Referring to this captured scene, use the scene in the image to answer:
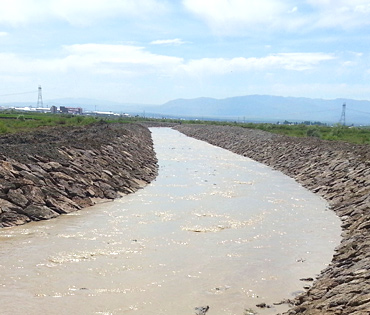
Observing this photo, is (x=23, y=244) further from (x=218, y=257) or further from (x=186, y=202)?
(x=186, y=202)

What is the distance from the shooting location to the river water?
6.91m

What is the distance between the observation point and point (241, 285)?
7.69 metres

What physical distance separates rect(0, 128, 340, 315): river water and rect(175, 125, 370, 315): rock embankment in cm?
51

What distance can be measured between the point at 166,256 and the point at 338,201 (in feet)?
29.7

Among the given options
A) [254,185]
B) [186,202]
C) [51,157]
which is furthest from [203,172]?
[51,157]

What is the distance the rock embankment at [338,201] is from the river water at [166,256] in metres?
0.51

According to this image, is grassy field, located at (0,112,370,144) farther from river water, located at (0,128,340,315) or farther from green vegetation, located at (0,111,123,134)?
river water, located at (0,128,340,315)

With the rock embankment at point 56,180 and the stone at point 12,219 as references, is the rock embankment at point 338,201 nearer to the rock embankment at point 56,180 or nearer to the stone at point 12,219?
the stone at point 12,219

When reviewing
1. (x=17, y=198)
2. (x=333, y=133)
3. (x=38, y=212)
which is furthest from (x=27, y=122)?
(x=38, y=212)

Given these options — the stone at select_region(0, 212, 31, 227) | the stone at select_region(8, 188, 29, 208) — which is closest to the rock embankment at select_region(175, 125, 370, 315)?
the stone at select_region(0, 212, 31, 227)

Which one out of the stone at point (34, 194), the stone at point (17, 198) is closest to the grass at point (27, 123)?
the stone at point (34, 194)

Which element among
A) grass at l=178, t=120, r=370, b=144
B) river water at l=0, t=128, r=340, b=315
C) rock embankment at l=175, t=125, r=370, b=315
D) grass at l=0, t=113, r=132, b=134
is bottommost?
river water at l=0, t=128, r=340, b=315

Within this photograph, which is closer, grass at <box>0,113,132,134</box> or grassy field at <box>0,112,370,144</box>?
grass at <box>0,113,132,134</box>

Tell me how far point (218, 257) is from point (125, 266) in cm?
209
